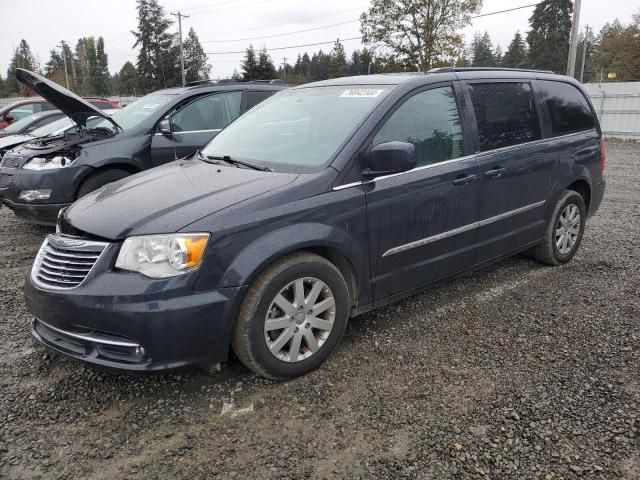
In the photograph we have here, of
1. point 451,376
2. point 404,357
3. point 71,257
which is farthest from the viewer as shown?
point 404,357

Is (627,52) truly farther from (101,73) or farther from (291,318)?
(101,73)

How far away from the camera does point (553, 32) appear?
5228 cm

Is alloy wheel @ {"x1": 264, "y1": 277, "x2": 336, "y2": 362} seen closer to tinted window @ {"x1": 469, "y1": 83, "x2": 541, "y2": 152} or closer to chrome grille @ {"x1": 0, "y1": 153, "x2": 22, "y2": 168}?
tinted window @ {"x1": 469, "y1": 83, "x2": 541, "y2": 152}

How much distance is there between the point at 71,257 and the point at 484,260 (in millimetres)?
2960

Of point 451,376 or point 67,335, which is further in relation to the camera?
point 451,376

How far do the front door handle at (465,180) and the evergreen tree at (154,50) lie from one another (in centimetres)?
6722

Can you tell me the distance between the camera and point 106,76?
286 feet

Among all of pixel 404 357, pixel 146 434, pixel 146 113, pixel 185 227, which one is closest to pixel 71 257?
pixel 185 227

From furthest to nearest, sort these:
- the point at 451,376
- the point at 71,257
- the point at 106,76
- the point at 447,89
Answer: the point at 106,76
the point at 447,89
the point at 451,376
the point at 71,257

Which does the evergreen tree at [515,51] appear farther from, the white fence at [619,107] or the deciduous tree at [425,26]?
the white fence at [619,107]

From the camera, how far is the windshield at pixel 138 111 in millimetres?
6338

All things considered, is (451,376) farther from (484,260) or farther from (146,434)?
(146,434)

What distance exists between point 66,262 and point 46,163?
3554 millimetres

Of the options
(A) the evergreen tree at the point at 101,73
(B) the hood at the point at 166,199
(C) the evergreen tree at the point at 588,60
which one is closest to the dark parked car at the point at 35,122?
(B) the hood at the point at 166,199
